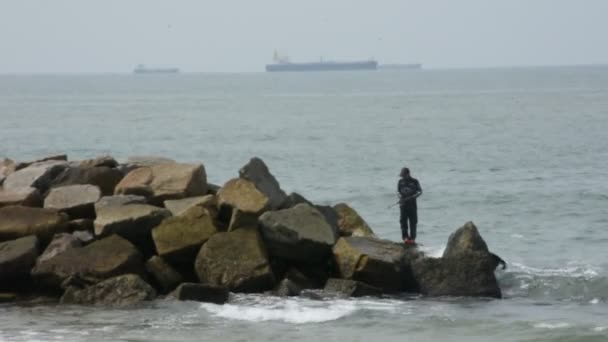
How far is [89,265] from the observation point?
57.2 feet

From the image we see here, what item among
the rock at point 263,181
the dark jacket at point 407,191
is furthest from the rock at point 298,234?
the dark jacket at point 407,191

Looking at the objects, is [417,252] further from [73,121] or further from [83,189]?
[73,121]

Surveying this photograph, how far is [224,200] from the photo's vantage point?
61.9ft

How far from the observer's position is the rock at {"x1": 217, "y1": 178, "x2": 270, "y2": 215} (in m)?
18.5

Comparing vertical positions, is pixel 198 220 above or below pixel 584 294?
above

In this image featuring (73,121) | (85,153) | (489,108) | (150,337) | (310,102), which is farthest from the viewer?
(310,102)

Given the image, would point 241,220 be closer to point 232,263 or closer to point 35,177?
point 232,263

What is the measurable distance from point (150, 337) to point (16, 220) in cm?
444

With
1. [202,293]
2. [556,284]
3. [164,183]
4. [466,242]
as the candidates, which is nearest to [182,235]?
[202,293]

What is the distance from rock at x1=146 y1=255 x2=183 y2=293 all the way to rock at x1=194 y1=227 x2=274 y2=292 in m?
0.43

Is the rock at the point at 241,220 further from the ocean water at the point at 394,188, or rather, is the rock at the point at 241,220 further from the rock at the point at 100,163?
the rock at the point at 100,163

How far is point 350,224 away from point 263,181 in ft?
5.99

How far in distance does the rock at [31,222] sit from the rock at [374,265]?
450 centimetres

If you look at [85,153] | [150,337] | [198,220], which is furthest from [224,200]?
[85,153]
